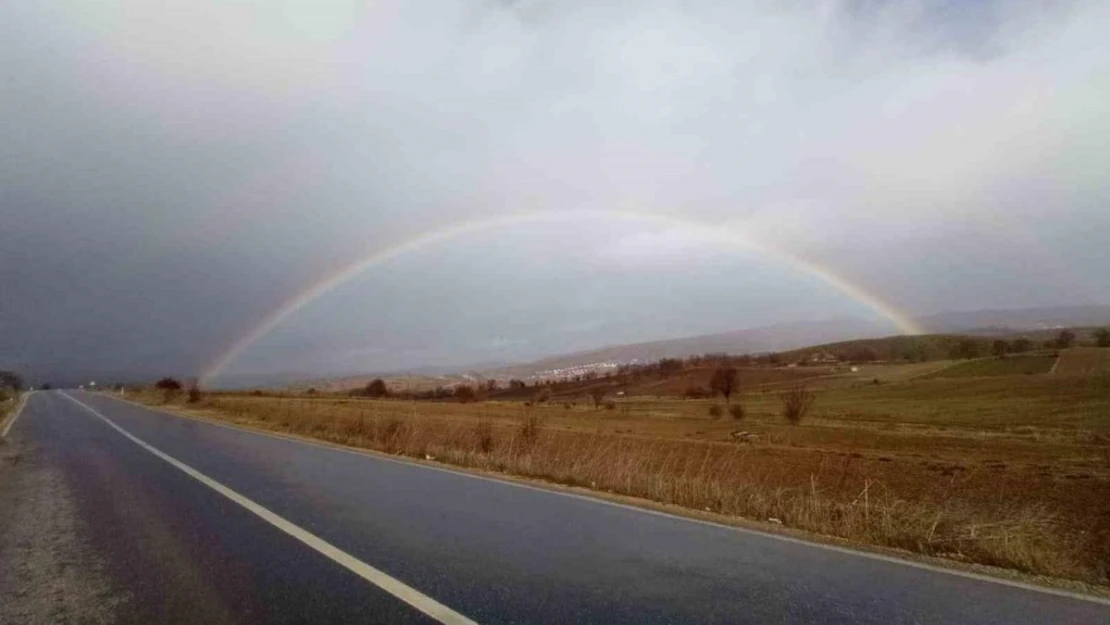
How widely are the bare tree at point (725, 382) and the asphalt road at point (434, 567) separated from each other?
302 feet

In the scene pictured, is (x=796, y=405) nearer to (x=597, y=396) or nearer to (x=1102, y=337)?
(x=597, y=396)

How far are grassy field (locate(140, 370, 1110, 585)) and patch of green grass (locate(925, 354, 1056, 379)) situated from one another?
920cm

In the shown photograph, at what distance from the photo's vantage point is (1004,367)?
339 ft

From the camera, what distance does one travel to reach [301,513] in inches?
464

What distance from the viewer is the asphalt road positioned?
21.9ft

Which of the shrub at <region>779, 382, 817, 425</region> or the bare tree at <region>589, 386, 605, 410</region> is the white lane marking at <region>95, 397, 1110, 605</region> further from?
the bare tree at <region>589, 386, 605, 410</region>

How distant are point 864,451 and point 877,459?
5.45 metres

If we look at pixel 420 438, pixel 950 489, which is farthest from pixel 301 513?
pixel 950 489

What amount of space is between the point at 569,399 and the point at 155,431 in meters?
89.4

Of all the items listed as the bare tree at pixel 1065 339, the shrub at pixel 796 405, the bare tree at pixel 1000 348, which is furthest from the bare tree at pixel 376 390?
the bare tree at pixel 1065 339

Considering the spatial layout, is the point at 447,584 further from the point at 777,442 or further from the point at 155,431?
the point at 777,442

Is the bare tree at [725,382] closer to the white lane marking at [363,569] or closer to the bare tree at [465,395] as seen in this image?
the bare tree at [465,395]

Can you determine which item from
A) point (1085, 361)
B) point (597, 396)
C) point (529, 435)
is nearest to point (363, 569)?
point (529, 435)

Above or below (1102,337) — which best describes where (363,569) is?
below
